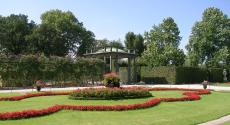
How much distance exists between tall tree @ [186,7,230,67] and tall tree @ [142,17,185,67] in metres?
3.90

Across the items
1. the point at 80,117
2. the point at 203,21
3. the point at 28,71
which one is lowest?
the point at 80,117

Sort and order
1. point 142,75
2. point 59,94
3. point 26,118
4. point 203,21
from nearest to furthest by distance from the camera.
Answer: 1. point 26,118
2. point 59,94
3. point 142,75
4. point 203,21

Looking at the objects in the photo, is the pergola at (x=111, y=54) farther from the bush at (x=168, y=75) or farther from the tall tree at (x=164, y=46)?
the tall tree at (x=164, y=46)

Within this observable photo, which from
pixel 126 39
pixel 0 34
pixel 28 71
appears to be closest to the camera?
pixel 28 71

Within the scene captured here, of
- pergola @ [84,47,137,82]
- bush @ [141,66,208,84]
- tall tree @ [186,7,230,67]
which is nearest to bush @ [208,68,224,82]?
tall tree @ [186,7,230,67]

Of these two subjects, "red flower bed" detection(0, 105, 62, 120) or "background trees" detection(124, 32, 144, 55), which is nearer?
"red flower bed" detection(0, 105, 62, 120)

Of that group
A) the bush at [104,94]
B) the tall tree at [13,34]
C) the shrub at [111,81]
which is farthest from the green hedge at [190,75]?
the bush at [104,94]

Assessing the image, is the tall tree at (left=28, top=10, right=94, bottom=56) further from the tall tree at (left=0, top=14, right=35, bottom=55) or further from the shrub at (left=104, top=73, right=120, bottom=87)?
the shrub at (left=104, top=73, right=120, bottom=87)

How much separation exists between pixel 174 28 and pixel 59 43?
64.4ft

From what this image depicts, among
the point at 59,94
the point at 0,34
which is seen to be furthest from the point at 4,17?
the point at 59,94

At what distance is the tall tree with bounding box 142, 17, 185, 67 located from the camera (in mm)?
60094

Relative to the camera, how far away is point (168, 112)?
610 inches

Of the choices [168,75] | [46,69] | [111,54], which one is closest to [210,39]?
[168,75]

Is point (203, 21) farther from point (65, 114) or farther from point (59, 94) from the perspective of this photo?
point (65, 114)
